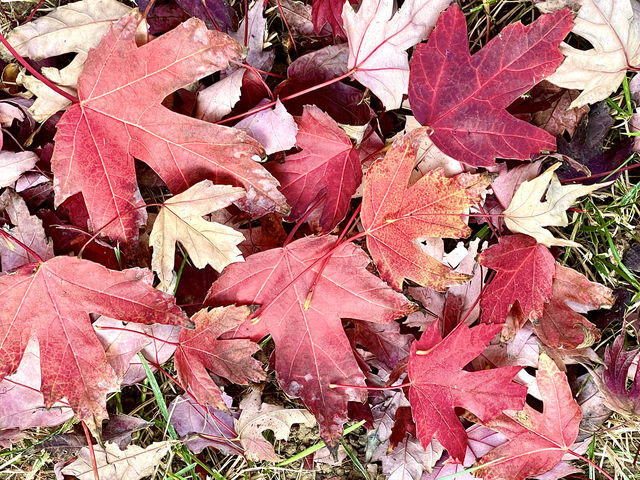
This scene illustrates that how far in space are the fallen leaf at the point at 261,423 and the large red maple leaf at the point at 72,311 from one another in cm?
36

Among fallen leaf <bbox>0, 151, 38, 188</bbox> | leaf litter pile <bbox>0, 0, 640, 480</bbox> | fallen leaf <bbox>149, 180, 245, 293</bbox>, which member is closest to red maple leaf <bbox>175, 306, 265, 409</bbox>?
leaf litter pile <bbox>0, 0, 640, 480</bbox>

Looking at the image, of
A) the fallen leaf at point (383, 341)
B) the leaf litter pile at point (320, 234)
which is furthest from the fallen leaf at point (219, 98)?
the fallen leaf at point (383, 341)

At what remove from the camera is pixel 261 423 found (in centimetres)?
136

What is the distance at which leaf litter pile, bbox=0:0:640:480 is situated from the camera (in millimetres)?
1121

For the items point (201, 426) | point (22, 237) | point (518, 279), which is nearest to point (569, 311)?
point (518, 279)

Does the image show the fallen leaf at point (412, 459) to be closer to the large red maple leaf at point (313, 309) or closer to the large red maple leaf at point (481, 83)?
the large red maple leaf at point (313, 309)

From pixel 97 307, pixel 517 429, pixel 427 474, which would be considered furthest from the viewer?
pixel 427 474

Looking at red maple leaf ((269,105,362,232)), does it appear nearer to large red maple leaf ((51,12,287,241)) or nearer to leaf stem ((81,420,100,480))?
large red maple leaf ((51,12,287,241))

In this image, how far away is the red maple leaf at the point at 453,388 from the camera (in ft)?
3.84

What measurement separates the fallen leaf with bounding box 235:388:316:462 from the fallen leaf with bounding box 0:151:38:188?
30.4 inches

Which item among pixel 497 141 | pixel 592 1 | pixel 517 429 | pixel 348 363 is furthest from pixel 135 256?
pixel 592 1

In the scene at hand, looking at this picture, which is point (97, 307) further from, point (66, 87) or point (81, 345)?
point (66, 87)

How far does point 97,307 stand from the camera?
1136 millimetres

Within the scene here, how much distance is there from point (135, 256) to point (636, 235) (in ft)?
4.12
